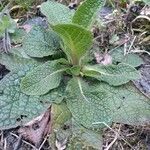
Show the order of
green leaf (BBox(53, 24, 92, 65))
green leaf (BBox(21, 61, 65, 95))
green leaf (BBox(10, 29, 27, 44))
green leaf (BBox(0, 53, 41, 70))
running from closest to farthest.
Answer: green leaf (BBox(53, 24, 92, 65))
green leaf (BBox(21, 61, 65, 95))
green leaf (BBox(0, 53, 41, 70))
green leaf (BBox(10, 29, 27, 44))

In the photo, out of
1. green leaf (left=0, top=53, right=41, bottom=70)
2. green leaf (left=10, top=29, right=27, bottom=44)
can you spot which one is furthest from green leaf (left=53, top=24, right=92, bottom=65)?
green leaf (left=10, top=29, right=27, bottom=44)

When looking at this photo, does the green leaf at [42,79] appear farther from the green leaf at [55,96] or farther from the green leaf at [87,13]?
the green leaf at [87,13]

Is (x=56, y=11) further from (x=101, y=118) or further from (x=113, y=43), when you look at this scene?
(x=101, y=118)

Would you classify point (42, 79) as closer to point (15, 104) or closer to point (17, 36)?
point (15, 104)

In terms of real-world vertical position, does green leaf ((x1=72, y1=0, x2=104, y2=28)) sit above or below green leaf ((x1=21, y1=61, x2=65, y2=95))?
above

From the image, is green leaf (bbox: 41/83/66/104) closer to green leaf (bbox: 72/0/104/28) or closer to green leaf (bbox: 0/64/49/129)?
green leaf (bbox: 0/64/49/129)

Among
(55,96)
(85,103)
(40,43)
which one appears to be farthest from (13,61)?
(85,103)
